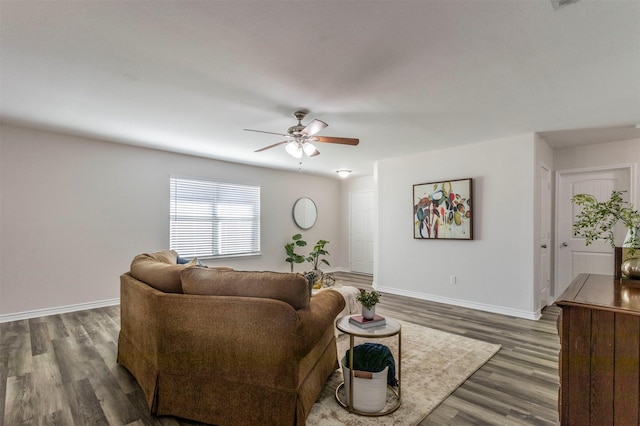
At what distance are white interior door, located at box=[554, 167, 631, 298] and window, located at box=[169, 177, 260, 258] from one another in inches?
208

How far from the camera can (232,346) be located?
184cm

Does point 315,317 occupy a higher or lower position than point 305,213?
lower

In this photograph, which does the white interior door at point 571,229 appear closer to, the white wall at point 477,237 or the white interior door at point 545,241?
the white interior door at point 545,241

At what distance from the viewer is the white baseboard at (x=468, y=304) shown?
407cm

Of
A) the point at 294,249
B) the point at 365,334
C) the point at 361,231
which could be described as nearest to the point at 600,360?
the point at 365,334

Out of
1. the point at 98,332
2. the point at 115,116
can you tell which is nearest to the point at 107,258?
the point at 98,332

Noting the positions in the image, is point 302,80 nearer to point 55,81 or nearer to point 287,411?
point 55,81

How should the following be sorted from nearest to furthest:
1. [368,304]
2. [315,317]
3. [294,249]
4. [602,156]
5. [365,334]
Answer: [315,317] < [365,334] < [368,304] < [602,156] < [294,249]

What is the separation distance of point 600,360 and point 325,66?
7.79 feet

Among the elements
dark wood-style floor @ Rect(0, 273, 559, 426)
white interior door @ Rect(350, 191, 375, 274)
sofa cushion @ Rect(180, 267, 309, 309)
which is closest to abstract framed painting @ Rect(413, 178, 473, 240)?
dark wood-style floor @ Rect(0, 273, 559, 426)

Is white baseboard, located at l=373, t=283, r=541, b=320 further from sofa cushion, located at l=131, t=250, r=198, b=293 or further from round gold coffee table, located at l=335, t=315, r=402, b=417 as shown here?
sofa cushion, located at l=131, t=250, r=198, b=293

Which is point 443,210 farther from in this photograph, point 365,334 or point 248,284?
point 248,284

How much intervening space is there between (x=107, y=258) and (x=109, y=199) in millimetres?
866

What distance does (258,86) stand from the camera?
2.73m
